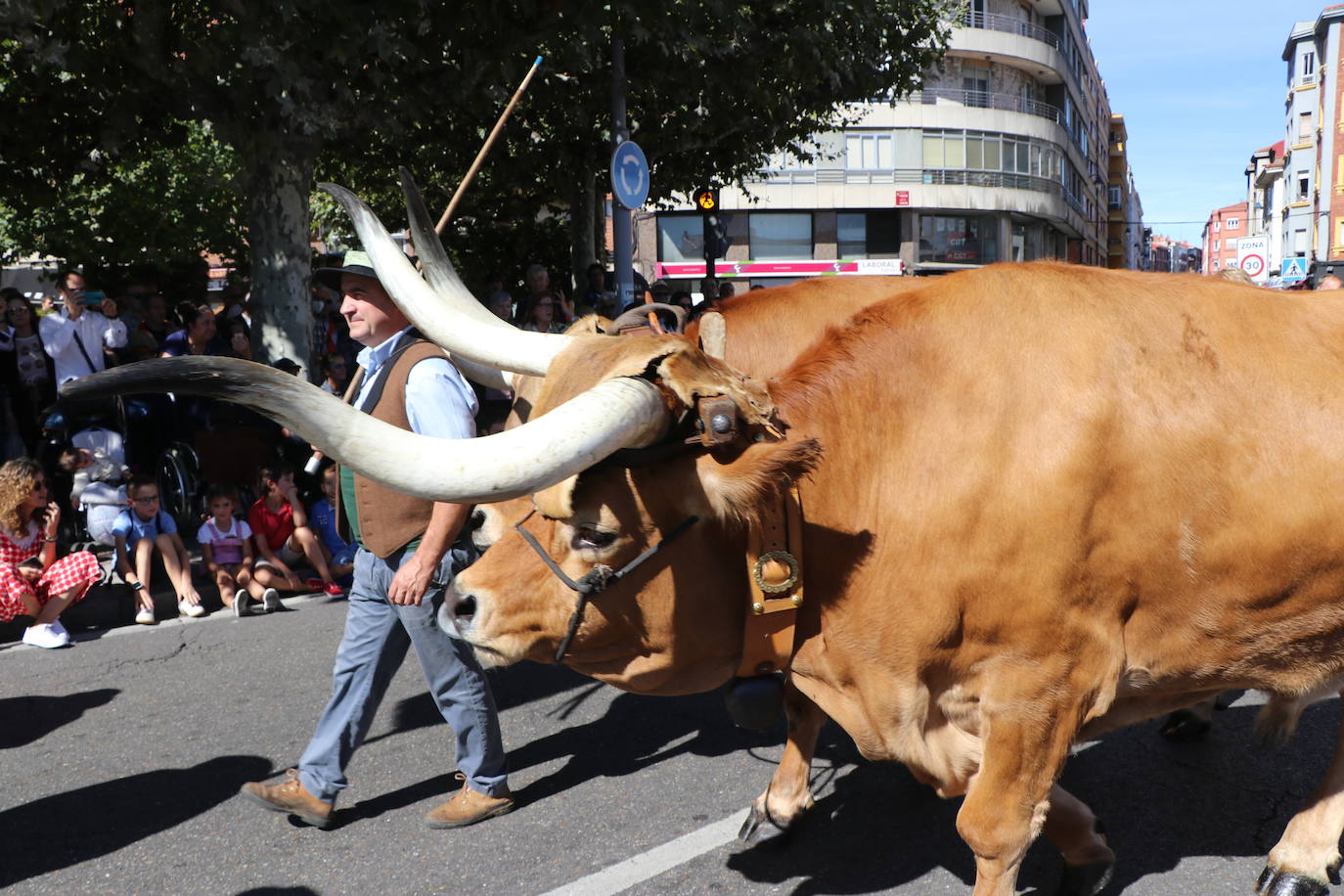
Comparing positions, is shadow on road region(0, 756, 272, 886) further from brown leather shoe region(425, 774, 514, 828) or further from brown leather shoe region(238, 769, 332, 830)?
brown leather shoe region(425, 774, 514, 828)

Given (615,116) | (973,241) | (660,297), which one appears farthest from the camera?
(973,241)

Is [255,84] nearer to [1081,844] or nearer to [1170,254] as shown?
[1081,844]

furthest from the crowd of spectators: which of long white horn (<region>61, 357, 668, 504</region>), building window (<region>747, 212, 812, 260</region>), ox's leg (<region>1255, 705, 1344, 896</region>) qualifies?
building window (<region>747, 212, 812, 260</region>)

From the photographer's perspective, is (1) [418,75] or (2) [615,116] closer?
(1) [418,75]

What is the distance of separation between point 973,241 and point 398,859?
4196cm

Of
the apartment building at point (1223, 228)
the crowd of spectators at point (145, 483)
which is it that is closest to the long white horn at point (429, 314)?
the crowd of spectators at point (145, 483)

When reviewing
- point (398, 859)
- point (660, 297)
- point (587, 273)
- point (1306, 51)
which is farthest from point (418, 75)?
point (1306, 51)

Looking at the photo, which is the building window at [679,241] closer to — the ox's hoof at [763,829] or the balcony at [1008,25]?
the balcony at [1008,25]

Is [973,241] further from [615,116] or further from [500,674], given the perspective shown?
[500,674]

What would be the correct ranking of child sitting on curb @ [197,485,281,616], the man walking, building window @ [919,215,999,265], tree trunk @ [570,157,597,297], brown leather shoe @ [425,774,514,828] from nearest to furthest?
the man walking, brown leather shoe @ [425,774,514,828], child sitting on curb @ [197,485,281,616], tree trunk @ [570,157,597,297], building window @ [919,215,999,265]

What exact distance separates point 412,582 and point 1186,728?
2948mm

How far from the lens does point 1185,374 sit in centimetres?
246

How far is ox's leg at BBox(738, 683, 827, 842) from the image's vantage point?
3387mm

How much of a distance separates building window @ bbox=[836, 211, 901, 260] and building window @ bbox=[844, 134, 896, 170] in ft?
5.72
